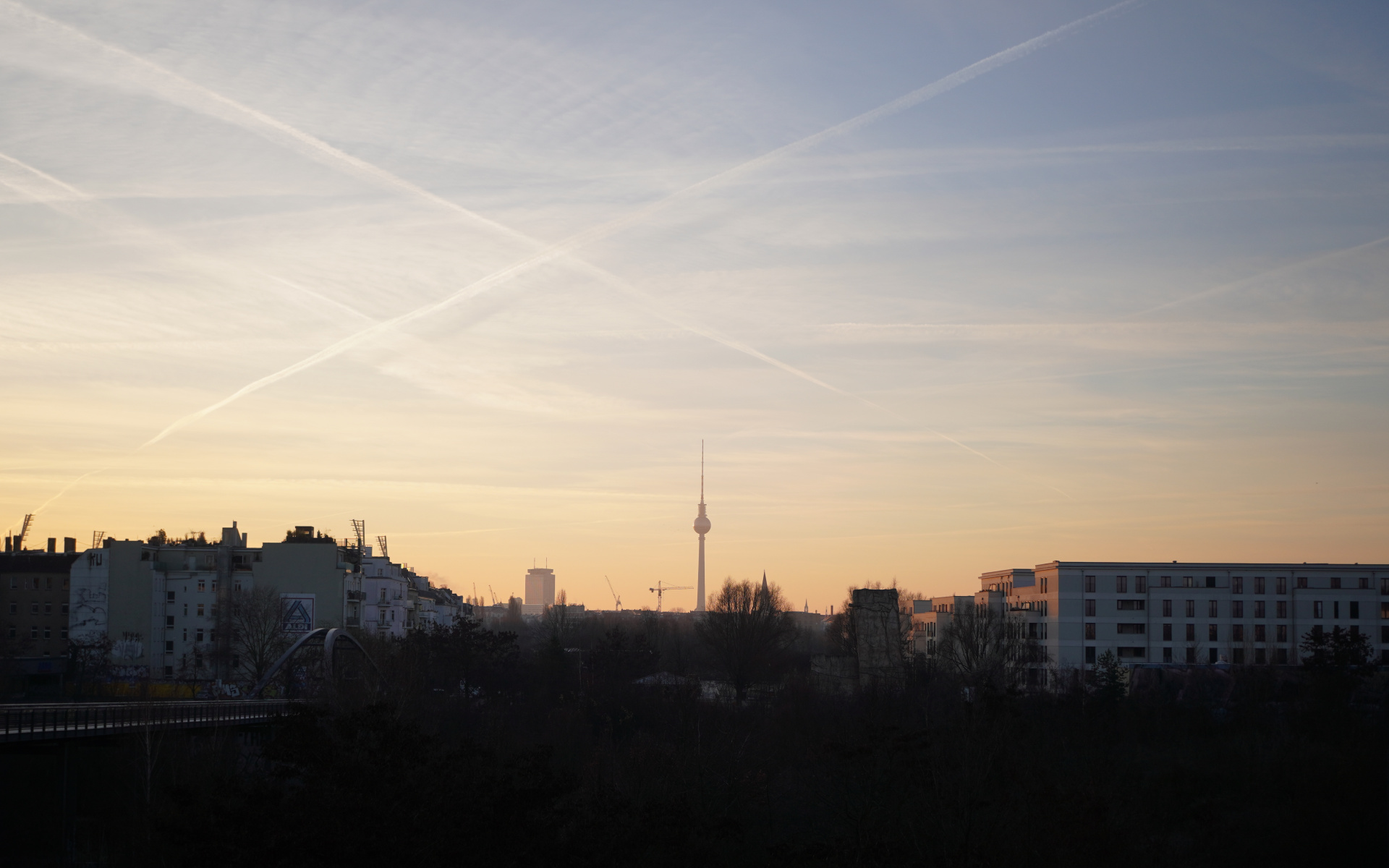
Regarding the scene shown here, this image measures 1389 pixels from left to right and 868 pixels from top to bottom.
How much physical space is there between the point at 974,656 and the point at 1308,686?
86.1ft

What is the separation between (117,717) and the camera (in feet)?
176

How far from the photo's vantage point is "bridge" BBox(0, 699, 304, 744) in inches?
1735

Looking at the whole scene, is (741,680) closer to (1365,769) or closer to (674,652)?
(674,652)

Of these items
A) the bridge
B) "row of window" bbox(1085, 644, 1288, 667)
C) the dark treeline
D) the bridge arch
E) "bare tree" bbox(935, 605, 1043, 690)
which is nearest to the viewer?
the dark treeline

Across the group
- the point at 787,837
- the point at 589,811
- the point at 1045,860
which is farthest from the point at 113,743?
the point at 1045,860

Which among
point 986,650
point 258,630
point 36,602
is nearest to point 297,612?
point 258,630

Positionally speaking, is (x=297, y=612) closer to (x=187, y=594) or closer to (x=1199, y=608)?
(x=187, y=594)

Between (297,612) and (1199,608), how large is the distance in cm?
8189

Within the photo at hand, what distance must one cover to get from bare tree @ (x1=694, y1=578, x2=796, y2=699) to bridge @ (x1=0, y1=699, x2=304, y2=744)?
50944mm

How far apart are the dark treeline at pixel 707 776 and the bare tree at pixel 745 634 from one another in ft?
62.5

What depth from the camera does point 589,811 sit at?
133ft

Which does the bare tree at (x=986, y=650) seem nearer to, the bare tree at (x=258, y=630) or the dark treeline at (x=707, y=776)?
the dark treeline at (x=707, y=776)

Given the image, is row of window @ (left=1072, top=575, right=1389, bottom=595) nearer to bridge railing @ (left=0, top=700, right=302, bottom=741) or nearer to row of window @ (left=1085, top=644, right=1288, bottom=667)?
row of window @ (left=1085, top=644, right=1288, bottom=667)

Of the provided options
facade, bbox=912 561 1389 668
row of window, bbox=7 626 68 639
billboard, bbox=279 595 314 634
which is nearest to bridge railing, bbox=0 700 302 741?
billboard, bbox=279 595 314 634
